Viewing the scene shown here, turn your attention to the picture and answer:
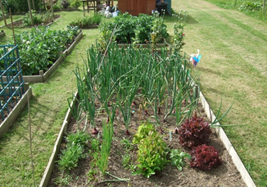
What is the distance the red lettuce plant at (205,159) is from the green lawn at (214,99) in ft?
1.47

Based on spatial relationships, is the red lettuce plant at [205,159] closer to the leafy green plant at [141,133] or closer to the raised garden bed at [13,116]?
the leafy green plant at [141,133]

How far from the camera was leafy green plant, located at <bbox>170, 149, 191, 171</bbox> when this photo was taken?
9.57ft

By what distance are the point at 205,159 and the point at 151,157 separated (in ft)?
1.94

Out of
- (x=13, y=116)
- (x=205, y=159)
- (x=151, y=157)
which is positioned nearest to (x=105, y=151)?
(x=151, y=157)

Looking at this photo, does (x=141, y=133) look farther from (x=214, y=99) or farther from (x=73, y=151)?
(x=214, y=99)

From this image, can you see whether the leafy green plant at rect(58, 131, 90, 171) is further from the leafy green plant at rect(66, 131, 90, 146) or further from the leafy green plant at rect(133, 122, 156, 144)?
the leafy green plant at rect(133, 122, 156, 144)

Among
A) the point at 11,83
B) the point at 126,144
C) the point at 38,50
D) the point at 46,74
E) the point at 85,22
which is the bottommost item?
the point at 126,144

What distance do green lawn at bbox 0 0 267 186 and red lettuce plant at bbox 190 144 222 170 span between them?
449 mm

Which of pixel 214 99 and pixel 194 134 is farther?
pixel 214 99

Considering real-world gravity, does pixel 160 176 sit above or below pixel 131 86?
below

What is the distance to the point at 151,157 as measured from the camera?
274 centimetres

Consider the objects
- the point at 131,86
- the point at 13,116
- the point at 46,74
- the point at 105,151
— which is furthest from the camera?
the point at 46,74

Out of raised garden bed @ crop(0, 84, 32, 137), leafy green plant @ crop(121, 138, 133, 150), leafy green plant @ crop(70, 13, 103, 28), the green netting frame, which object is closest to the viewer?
leafy green plant @ crop(121, 138, 133, 150)

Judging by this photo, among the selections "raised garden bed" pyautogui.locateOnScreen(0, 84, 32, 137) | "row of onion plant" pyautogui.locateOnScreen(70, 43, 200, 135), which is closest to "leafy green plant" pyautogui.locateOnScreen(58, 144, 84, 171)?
"row of onion plant" pyautogui.locateOnScreen(70, 43, 200, 135)
